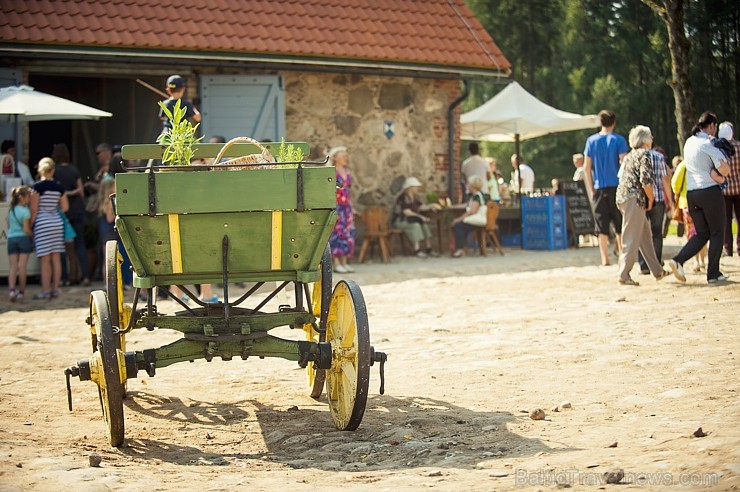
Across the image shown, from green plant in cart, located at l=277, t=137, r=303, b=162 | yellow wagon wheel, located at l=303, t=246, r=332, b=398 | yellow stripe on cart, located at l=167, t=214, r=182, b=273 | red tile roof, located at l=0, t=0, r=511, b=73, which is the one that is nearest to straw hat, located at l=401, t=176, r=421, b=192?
red tile roof, located at l=0, t=0, r=511, b=73

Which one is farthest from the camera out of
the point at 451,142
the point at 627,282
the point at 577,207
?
the point at 577,207

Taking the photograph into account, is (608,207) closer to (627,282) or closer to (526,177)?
(627,282)

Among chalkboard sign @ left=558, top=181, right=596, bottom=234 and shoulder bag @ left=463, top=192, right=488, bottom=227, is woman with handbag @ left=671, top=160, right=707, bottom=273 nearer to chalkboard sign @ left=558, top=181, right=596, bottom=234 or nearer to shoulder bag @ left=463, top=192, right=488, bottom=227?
shoulder bag @ left=463, top=192, right=488, bottom=227

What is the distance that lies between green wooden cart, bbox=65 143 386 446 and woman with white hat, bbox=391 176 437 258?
11.5m

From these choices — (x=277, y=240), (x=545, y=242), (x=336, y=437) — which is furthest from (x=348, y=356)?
(x=545, y=242)

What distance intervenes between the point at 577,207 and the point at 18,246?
1100cm

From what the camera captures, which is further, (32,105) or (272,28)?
(272,28)

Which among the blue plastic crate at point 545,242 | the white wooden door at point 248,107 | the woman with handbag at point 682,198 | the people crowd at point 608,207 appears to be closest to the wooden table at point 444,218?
the blue plastic crate at point 545,242

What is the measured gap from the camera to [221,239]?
536 cm

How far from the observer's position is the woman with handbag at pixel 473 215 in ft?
57.9

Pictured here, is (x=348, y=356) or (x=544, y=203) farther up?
(x=544, y=203)

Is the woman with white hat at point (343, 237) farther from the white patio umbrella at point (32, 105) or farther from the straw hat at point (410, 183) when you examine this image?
the white patio umbrella at point (32, 105)

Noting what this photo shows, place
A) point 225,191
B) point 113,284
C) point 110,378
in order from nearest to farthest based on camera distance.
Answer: point 110,378 < point 225,191 < point 113,284

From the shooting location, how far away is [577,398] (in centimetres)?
587
